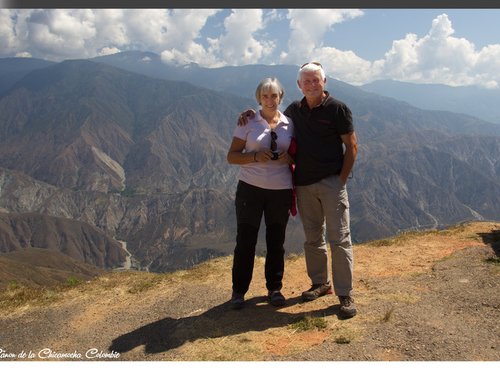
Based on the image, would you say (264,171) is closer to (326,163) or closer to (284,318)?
(326,163)

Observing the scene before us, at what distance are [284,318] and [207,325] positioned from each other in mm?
1315

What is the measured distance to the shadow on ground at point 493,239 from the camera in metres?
11.0

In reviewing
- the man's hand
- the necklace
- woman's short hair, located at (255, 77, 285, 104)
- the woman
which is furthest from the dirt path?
woman's short hair, located at (255, 77, 285, 104)

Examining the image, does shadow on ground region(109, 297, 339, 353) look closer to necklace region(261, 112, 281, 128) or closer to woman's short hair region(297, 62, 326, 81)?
necklace region(261, 112, 281, 128)

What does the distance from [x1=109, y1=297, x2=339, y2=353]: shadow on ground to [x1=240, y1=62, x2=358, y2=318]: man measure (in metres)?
0.97

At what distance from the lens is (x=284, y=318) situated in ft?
23.1

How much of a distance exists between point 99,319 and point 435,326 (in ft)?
20.0

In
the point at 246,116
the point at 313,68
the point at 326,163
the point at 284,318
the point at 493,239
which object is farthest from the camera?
the point at 493,239

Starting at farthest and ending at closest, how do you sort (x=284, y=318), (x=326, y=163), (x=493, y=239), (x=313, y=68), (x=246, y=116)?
(x=493, y=239)
(x=284, y=318)
(x=246, y=116)
(x=326, y=163)
(x=313, y=68)

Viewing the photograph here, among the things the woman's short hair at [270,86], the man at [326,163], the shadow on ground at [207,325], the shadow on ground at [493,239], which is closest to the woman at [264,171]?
the woman's short hair at [270,86]

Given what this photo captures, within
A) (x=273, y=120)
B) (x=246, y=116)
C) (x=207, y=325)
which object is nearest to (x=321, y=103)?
(x=273, y=120)

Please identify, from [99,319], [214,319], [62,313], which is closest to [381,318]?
[214,319]

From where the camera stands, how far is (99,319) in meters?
8.24

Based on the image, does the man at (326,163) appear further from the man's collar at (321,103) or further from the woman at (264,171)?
the woman at (264,171)
